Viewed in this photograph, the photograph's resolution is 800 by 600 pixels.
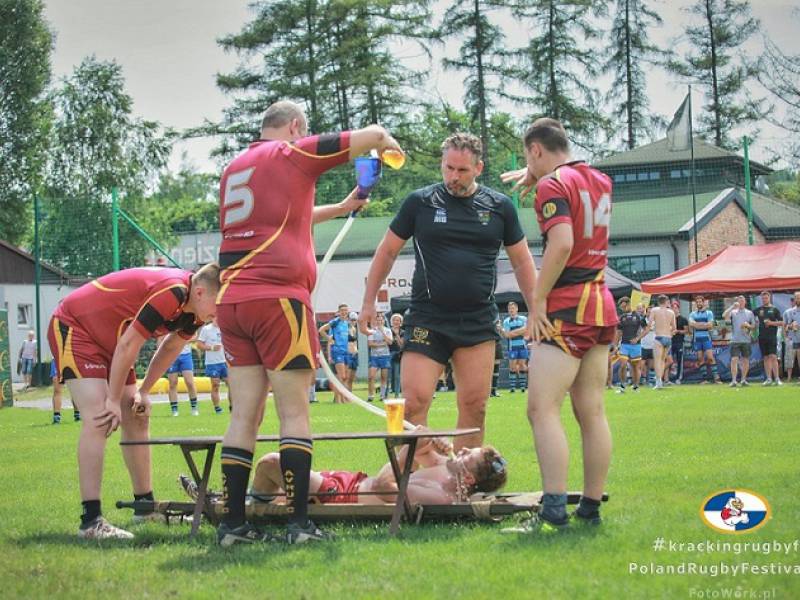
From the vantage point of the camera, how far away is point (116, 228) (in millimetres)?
26312

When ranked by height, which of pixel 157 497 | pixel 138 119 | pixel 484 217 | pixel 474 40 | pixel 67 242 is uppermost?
pixel 474 40

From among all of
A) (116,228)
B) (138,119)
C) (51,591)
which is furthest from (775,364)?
(138,119)

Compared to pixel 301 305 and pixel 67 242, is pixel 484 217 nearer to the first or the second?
pixel 301 305

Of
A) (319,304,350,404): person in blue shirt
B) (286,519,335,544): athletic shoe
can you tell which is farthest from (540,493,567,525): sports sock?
(319,304,350,404): person in blue shirt

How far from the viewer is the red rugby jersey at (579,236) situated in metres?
5.42

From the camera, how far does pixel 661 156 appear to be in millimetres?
39500

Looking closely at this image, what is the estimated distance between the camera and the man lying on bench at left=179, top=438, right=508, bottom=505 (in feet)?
19.6

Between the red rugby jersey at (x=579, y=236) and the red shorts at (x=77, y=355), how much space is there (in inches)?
105

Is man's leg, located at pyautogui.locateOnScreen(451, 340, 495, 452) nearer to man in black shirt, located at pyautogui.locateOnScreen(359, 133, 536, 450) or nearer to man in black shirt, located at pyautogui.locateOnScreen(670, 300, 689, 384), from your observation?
man in black shirt, located at pyautogui.locateOnScreen(359, 133, 536, 450)

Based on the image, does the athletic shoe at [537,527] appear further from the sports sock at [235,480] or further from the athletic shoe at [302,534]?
the sports sock at [235,480]

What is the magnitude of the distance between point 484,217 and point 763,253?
72.3 feet

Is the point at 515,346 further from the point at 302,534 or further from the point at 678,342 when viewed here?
the point at 302,534

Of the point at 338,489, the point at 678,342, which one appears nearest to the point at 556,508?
the point at 338,489

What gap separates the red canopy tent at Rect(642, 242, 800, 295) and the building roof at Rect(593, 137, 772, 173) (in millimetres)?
11051
